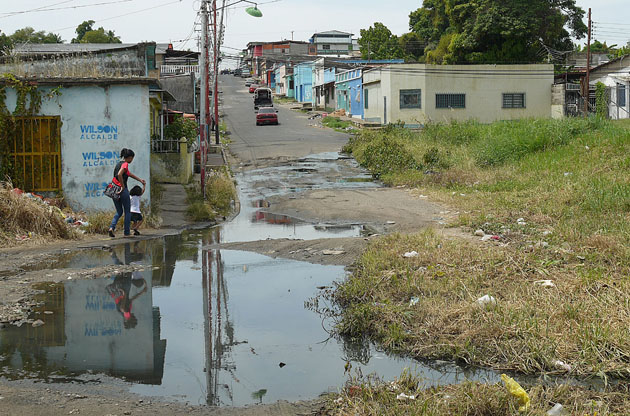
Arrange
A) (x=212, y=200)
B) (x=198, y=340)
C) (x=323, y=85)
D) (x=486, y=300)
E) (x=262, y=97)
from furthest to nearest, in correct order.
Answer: (x=323, y=85) < (x=262, y=97) < (x=212, y=200) < (x=486, y=300) < (x=198, y=340)

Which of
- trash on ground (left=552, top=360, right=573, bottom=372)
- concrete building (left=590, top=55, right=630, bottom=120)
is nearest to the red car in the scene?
concrete building (left=590, top=55, right=630, bottom=120)

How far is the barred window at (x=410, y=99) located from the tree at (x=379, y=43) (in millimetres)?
34237

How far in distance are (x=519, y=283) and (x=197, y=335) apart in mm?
3996

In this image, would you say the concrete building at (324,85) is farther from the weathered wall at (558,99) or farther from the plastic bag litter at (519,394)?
the plastic bag litter at (519,394)

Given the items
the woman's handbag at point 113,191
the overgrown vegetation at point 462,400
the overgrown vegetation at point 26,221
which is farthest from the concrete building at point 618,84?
the overgrown vegetation at point 462,400

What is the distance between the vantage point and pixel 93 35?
69812 millimetres

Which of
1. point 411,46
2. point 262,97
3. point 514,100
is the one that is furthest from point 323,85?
point 514,100

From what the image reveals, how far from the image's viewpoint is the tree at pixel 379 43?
7700 centimetres

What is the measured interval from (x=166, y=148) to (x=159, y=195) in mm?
4536

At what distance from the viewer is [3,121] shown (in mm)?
14352

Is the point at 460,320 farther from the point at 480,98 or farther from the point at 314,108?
the point at 314,108

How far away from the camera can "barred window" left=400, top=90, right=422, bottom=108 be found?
4328cm

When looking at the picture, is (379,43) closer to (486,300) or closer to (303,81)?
(303,81)

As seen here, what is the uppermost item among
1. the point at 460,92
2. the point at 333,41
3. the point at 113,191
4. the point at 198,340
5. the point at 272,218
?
the point at 333,41
